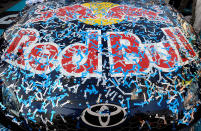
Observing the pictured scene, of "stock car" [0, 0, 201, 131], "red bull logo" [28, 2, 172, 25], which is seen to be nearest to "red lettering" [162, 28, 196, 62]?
"stock car" [0, 0, 201, 131]

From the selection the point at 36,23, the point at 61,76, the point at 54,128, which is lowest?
the point at 54,128

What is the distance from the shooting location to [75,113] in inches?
49.4

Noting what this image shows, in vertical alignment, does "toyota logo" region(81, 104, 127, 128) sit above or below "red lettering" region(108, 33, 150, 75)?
below

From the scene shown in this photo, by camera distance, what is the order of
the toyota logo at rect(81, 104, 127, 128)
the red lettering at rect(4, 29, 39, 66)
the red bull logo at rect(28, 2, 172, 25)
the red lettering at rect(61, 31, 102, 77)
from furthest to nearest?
the red bull logo at rect(28, 2, 172, 25) → the red lettering at rect(4, 29, 39, 66) → the red lettering at rect(61, 31, 102, 77) → the toyota logo at rect(81, 104, 127, 128)

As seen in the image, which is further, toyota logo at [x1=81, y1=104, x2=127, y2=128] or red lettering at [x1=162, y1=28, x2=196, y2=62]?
red lettering at [x1=162, y1=28, x2=196, y2=62]

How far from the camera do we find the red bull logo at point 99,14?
5.97 ft

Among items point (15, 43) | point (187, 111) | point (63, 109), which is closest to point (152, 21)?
point (187, 111)

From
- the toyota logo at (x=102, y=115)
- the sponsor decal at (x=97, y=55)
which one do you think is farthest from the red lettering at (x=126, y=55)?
the toyota logo at (x=102, y=115)

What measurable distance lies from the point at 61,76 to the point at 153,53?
773 mm

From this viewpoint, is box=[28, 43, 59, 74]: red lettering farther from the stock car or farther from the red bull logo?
A: the red bull logo

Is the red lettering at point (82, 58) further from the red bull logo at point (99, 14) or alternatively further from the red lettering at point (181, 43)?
the red lettering at point (181, 43)

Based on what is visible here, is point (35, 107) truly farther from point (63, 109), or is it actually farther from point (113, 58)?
point (113, 58)

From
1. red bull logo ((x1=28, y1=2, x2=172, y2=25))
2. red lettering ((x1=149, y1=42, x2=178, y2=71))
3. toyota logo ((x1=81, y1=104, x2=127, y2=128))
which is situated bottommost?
toyota logo ((x1=81, y1=104, x2=127, y2=128))

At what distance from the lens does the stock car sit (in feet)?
4.15
